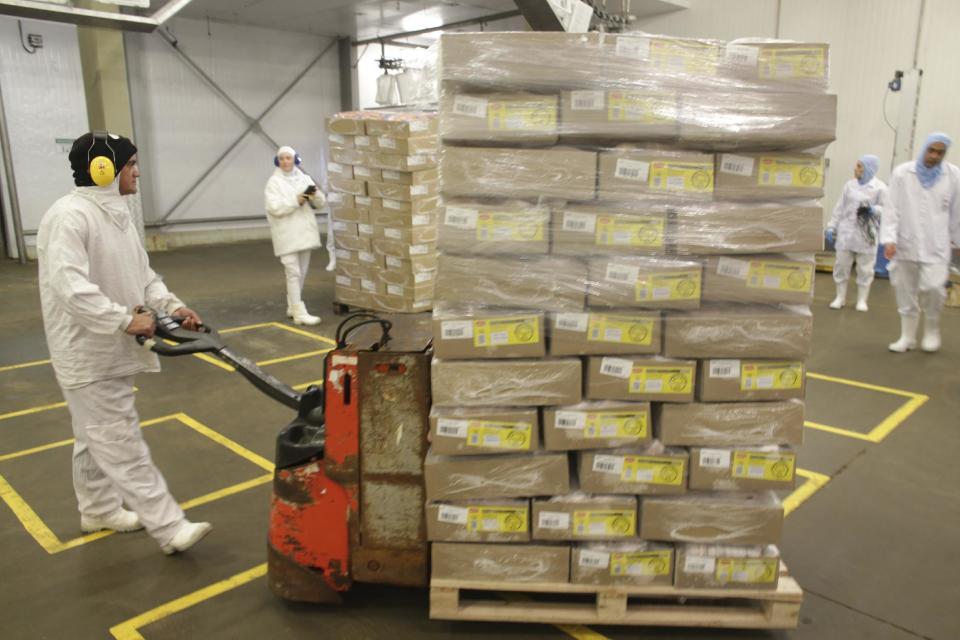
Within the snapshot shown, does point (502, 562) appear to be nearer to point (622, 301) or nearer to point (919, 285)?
point (622, 301)

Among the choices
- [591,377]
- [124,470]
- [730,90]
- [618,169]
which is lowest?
[124,470]

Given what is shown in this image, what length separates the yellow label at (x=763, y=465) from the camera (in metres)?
2.92

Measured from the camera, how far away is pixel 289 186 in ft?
27.9

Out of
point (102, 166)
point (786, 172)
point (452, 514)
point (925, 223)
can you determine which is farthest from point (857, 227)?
point (102, 166)

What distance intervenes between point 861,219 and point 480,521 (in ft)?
26.9

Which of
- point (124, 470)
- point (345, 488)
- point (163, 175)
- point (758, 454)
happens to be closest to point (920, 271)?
point (758, 454)

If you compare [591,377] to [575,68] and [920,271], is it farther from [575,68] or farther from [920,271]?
[920,271]

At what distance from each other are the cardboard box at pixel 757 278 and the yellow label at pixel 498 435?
968 mm

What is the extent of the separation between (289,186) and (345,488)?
6.22 meters

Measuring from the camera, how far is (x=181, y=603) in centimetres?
326

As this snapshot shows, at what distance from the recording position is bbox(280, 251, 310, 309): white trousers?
8.67 m

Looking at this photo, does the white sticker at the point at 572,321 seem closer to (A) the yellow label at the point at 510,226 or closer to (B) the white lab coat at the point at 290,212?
(A) the yellow label at the point at 510,226

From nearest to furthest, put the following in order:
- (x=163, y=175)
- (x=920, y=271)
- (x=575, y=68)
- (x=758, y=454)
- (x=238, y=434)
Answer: (x=575, y=68)
(x=758, y=454)
(x=238, y=434)
(x=920, y=271)
(x=163, y=175)

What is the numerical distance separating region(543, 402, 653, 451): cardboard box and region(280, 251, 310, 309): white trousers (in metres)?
6.43
